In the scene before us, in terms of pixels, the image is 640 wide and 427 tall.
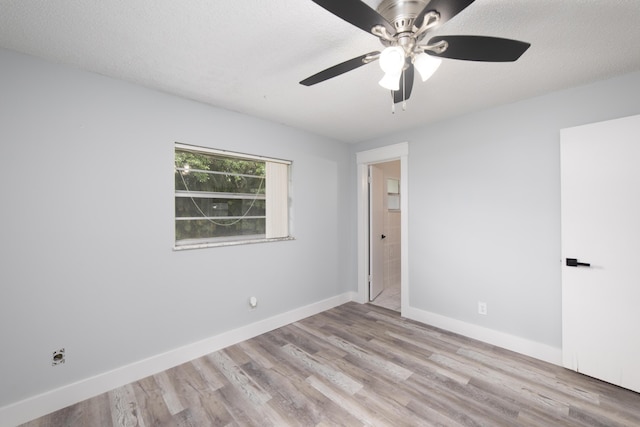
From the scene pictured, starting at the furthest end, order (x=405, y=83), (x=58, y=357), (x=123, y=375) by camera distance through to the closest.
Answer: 1. (x=123, y=375)
2. (x=58, y=357)
3. (x=405, y=83)

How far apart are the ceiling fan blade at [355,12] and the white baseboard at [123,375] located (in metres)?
2.77

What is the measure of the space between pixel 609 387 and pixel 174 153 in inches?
158

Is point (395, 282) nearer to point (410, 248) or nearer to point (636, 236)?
point (410, 248)

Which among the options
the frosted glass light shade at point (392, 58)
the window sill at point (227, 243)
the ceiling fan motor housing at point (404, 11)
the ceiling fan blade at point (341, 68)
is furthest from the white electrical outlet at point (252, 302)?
the ceiling fan motor housing at point (404, 11)

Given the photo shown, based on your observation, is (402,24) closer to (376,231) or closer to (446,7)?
(446,7)

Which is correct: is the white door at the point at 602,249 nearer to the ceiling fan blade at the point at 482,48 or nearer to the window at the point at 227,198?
the ceiling fan blade at the point at 482,48

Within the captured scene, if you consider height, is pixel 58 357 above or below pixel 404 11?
below

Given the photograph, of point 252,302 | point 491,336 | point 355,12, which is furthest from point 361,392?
point 355,12

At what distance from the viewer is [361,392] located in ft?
6.53

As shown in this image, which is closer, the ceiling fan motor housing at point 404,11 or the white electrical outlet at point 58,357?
the ceiling fan motor housing at point 404,11

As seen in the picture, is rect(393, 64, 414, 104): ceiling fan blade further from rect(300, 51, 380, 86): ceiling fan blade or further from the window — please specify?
the window

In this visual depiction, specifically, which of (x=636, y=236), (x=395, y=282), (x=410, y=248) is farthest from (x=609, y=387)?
(x=395, y=282)

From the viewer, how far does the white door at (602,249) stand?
1955 mm

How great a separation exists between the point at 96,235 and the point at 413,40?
2.49 m
